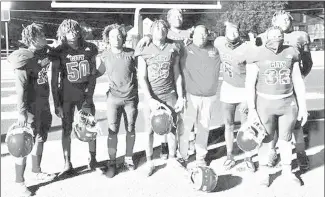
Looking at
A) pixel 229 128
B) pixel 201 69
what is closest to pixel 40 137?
pixel 201 69

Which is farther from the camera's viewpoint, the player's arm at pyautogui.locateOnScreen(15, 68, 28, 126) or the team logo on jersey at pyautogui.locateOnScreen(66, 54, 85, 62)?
the team logo on jersey at pyautogui.locateOnScreen(66, 54, 85, 62)

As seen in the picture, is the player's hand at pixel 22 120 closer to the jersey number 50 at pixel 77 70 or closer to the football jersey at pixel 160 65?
the jersey number 50 at pixel 77 70

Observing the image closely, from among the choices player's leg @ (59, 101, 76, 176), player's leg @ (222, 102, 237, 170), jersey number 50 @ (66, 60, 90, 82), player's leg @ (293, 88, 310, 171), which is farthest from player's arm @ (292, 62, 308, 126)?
player's leg @ (59, 101, 76, 176)

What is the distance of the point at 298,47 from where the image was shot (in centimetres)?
349

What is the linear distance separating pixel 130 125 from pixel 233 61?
101 cm

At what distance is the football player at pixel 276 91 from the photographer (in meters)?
3.20

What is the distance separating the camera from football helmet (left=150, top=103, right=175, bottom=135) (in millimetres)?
3248

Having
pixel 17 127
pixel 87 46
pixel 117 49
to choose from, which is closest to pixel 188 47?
pixel 117 49

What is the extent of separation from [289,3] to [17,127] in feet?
8.47

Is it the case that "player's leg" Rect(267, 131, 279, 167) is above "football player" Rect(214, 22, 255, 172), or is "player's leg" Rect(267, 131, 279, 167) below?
below

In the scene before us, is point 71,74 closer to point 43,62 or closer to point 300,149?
point 43,62

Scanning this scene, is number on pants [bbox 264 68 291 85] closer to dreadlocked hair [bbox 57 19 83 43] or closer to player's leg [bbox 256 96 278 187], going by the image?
player's leg [bbox 256 96 278 187]

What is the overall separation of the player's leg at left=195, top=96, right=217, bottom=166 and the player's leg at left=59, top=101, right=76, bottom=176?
1.06 metres

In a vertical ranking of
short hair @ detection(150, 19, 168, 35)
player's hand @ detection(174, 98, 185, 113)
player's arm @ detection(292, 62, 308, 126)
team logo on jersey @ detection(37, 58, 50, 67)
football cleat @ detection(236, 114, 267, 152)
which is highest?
short hair @ detection(150, 19, 168, 35)
